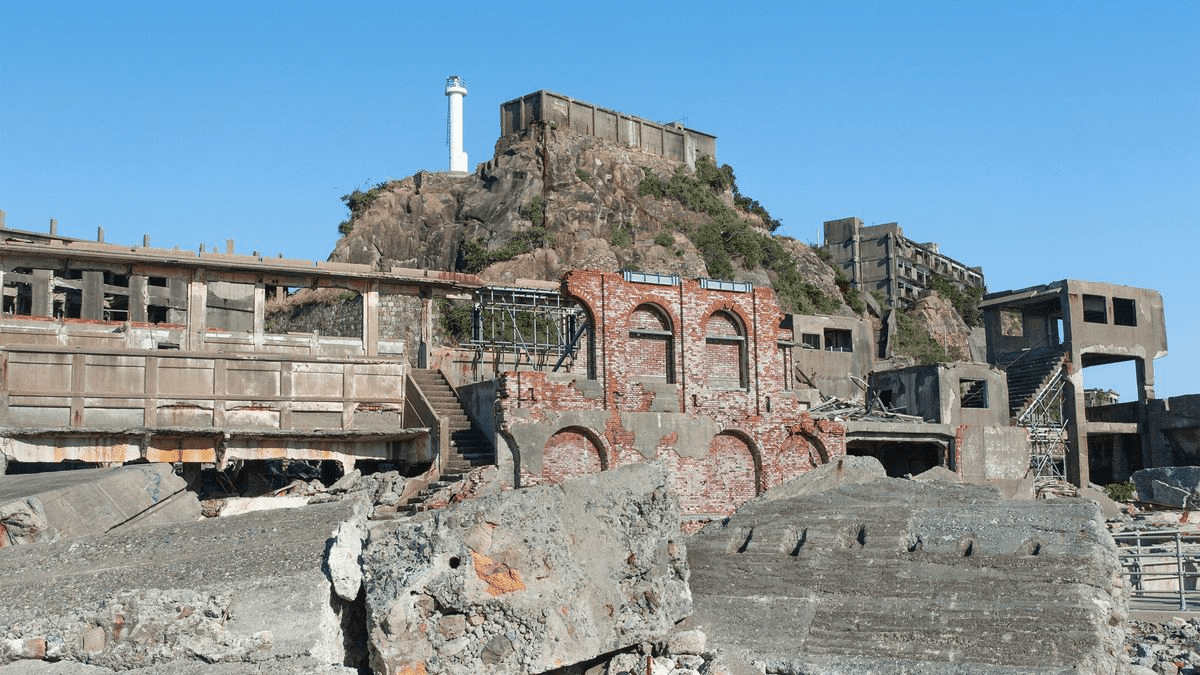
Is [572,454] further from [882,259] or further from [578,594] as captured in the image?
[882,259]

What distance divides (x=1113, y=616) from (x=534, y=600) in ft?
19.9

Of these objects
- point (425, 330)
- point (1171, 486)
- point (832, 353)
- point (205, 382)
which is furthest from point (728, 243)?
point (205, 382)

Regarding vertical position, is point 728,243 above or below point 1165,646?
above

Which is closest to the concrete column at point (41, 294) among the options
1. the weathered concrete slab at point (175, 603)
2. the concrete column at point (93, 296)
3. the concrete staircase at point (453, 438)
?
the concrete column at point (93, 296)

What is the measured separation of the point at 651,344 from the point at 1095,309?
2279cm

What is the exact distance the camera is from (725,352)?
78.0 ft

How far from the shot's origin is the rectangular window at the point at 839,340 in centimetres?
4297

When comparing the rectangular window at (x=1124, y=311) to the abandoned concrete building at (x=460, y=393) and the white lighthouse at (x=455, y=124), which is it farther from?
the white lighthouse at (x=455, y=124)

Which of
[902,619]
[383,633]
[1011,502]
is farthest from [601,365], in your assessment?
[383,633]

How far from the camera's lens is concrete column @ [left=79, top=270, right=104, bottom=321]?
112 feet

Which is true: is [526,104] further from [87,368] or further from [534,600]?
[534,600]

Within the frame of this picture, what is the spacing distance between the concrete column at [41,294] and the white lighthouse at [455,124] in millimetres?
26541

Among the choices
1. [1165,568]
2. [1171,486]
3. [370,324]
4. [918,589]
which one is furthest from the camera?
[1171,486]

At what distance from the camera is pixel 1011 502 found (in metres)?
14.8
